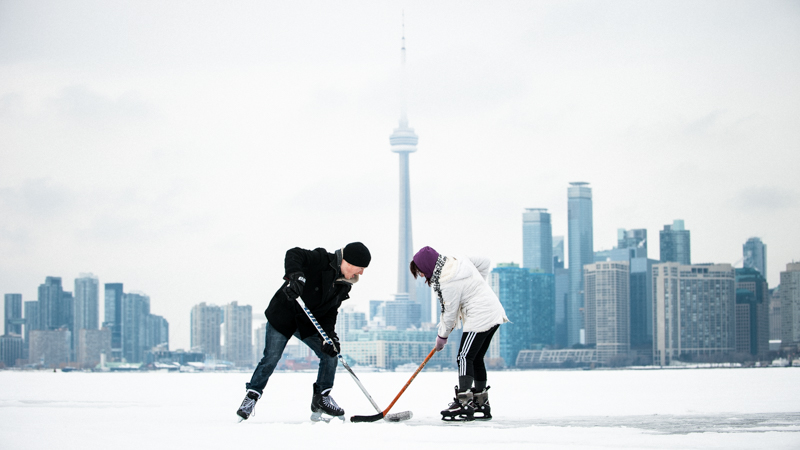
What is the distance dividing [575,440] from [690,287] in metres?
187

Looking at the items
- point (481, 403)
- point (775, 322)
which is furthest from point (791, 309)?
point (481, 403)

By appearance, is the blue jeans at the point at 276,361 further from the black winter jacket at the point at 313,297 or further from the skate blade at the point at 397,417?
the skate blade at the point at 397,417

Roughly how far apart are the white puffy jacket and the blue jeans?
3.84ft

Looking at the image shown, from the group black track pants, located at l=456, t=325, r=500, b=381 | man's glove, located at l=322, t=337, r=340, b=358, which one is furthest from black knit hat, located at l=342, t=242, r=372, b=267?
black track pants, located at l=456, t=325, r=500, b=381

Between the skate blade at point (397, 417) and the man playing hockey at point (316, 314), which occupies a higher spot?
the man playing hockey at point (316, 314)

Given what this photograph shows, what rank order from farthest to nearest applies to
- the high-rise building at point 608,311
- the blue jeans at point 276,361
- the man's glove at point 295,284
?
the high-rise building at point 608,311 < the blue jeans at point 276,361 < the man's glove at point 295,284

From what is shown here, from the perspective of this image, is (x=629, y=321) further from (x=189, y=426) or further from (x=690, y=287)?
(x=189, y=426)

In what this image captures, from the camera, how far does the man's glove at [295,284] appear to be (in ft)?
27.5

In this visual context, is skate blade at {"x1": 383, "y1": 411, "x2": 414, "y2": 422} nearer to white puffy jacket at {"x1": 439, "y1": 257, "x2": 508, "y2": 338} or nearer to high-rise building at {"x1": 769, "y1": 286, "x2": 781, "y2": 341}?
white puffy jacket at {"x1": 439, "y1": 257, "x2": 508, "y2": 338}

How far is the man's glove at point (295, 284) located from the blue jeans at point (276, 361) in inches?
22.7

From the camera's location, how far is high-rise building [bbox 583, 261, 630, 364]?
185000 millimetres

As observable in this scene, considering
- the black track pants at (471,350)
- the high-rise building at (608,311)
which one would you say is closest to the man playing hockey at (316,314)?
the black track pants at (471,350)

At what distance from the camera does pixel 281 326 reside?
351 inches

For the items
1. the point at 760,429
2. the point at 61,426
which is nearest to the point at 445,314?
the point at 760,429
